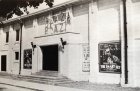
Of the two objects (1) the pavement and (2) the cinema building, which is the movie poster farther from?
(1) the pavement

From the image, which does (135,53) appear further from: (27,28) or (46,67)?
(27,28)

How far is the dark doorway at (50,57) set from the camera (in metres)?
25.0

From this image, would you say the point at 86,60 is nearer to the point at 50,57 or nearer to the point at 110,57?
the point at 110,57

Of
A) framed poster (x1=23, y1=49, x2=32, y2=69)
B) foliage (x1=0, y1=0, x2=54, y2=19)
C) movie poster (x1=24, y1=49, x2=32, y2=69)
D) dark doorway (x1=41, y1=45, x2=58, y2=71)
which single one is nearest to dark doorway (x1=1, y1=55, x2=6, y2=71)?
framed poster (x1=23, y1=49, x2=32, y2=69)

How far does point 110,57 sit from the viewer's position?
750 inches

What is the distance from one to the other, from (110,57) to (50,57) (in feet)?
26.7

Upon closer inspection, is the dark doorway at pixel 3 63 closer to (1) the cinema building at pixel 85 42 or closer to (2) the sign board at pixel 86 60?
(1) the cinema building at pixel 85 42

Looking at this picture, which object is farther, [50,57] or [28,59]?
[28,59]

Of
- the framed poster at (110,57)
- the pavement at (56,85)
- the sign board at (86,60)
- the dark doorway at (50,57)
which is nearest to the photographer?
the pavement at (56,85)

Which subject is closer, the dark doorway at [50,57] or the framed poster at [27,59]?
the dark doorway at [50,57]

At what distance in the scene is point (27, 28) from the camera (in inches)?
1190

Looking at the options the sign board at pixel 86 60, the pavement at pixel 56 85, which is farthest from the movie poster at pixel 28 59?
the sign board at pixel 86 60

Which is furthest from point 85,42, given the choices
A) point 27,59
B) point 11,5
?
point 11,5

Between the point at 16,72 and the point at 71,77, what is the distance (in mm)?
11413
